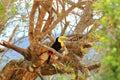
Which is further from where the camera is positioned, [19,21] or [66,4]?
[19,21]

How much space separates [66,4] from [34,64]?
109 cm

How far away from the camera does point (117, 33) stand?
133cm

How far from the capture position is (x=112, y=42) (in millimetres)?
1322

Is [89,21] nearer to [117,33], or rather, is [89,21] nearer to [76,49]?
[76,49]

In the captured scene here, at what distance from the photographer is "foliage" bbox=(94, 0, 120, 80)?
127 cm

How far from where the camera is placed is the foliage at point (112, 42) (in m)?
1.27

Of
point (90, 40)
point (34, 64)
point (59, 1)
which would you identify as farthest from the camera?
point (34, 64)

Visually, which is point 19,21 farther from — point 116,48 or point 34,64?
point 116,48

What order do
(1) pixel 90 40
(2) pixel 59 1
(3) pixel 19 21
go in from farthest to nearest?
(3) pixel 19 21
(2) pixel 59 1
(1) pixel 90 40

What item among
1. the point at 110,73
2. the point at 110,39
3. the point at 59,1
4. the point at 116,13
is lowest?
the point at 59,1

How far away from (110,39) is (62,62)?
380cm

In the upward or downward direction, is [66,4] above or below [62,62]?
above

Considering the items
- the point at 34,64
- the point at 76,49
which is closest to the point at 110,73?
the point at 76,49

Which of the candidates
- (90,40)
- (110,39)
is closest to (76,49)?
(90,40)
